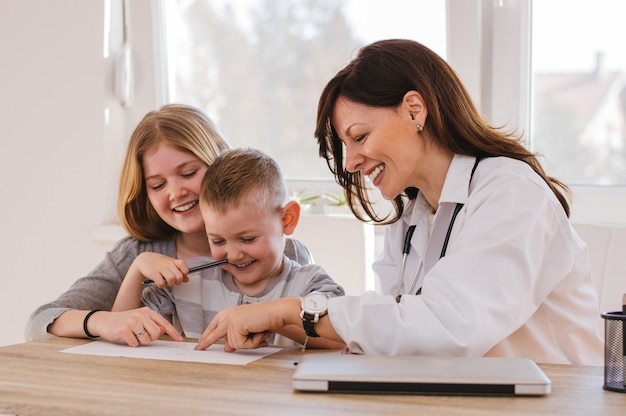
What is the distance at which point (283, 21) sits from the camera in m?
3.02

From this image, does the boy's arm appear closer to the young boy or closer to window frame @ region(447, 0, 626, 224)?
the young boy

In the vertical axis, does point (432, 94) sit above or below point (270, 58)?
below

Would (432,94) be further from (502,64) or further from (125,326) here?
(502,64)

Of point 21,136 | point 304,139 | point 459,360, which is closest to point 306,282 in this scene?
point 459,360

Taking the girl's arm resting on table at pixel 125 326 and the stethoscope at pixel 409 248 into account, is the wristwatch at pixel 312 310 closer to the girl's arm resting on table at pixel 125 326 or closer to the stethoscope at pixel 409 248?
the stethoscope at pixel 409 248

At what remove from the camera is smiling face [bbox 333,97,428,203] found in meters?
1.63

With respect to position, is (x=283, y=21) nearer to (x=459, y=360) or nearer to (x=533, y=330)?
(x=533, y=330)

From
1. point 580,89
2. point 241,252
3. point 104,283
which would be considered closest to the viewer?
point 241,252

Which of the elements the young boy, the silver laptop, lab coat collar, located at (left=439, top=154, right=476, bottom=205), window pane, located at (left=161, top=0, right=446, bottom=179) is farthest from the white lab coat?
window pane, located at (left=161, top=0, right=446, bottom=179)

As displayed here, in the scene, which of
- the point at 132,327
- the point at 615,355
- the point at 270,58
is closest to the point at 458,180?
the point at 615,355

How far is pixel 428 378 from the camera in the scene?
42.8 inches

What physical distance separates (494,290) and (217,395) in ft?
1.51

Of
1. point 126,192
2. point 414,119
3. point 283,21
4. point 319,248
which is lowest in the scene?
point 319,248

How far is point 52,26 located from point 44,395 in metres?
2.22
